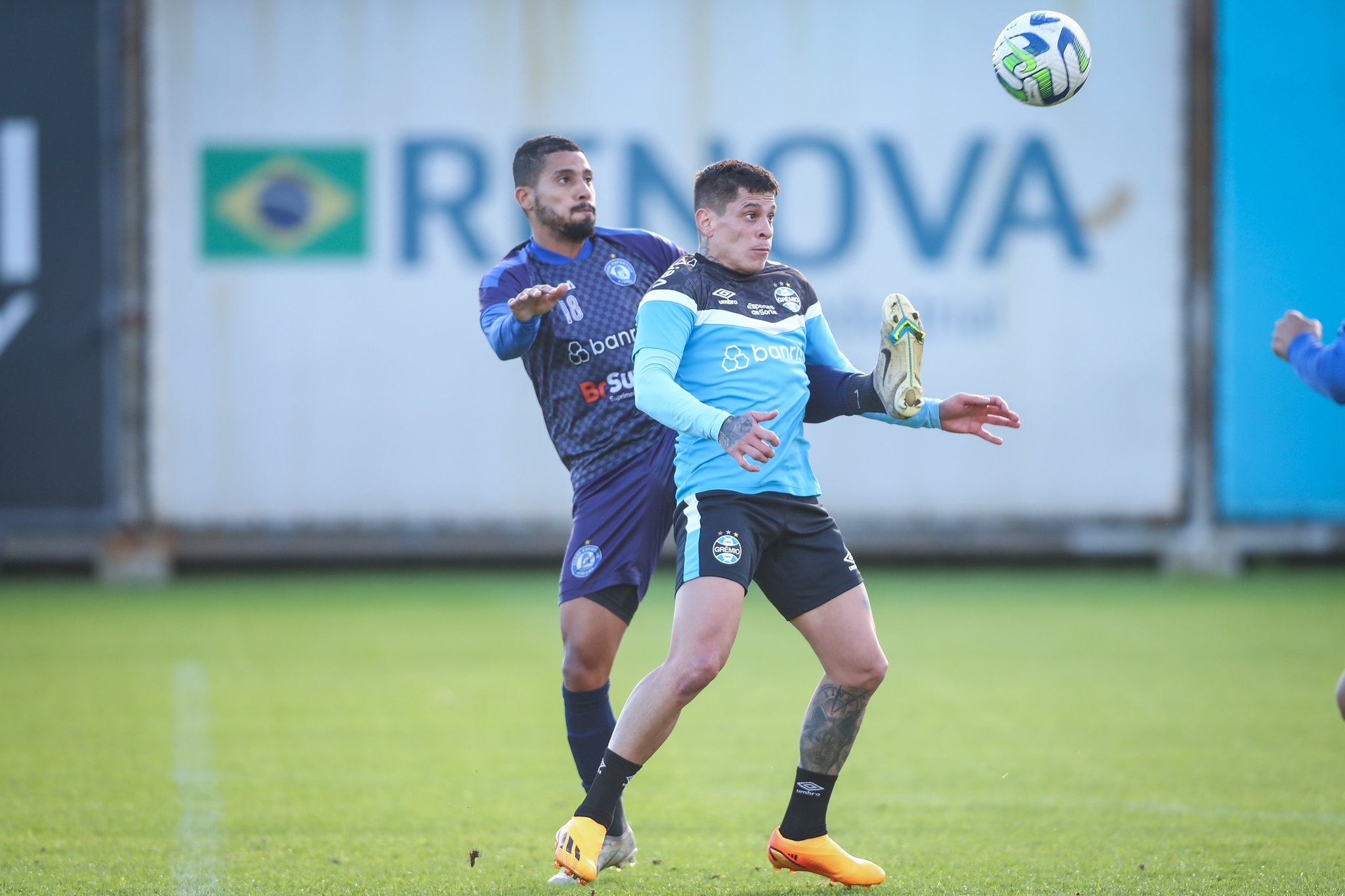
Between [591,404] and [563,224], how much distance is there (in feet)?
2.05

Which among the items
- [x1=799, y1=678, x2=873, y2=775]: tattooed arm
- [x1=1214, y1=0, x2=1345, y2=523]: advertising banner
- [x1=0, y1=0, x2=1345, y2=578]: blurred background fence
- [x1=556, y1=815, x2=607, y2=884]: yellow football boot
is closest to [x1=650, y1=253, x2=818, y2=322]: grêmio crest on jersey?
[x1=799, y1=678, x2=873, y2=775]: tattooed arm

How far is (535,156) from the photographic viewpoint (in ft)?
15.7

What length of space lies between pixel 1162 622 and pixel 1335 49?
590 centimetres

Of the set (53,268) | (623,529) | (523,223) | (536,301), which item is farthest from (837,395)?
(53,268)

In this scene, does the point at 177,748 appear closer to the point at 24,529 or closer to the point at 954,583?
the point at 24,529

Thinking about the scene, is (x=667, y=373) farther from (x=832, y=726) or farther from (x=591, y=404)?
(x=832, y=726)

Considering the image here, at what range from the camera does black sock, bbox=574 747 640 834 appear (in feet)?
13.7

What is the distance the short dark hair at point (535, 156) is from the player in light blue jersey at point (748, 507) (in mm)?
622

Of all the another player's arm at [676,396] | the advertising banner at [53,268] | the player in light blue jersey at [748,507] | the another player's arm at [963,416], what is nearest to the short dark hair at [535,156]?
the player in light blue jersey at [748,507]

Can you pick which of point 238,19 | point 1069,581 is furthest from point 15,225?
point 1069,581

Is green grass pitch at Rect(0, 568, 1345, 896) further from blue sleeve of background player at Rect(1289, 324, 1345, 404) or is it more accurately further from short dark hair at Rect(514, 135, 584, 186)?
short dark hair at Rect(514, 135, 584, 186)

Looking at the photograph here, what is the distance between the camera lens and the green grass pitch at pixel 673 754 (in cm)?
448

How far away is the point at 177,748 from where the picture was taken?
6.34 metres

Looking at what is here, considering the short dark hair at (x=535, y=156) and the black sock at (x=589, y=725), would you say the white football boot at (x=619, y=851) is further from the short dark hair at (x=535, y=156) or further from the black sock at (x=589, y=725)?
the short dark hair at (x=535, y=156)
